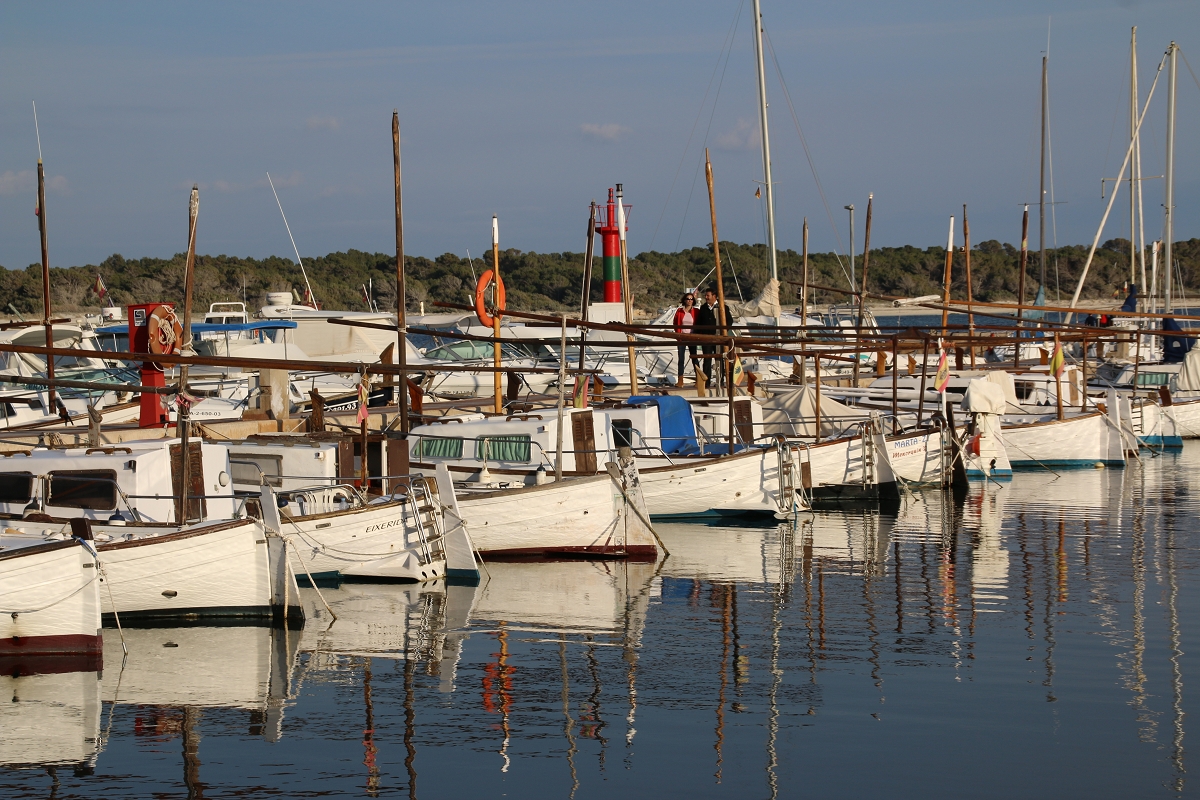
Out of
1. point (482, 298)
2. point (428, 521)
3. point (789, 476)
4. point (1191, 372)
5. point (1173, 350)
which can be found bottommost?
point (789, 476)

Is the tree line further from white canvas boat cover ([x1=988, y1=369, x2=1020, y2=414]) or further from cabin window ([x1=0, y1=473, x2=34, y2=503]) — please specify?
cabin window ([x1=0, y1=473, x2=34, y2=503])

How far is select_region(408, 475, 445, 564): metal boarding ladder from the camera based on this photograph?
59.4 feet

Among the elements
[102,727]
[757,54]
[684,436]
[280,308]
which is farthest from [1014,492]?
[280,308]

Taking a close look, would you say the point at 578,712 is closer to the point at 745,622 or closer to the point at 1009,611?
the point at 745,622

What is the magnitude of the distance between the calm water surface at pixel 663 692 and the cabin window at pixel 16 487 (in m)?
3.08

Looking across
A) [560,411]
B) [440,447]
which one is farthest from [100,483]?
[440,447]

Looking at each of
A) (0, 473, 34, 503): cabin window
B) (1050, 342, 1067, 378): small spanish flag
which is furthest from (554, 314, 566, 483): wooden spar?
(1050, 342, 1067, 378): small spanish flag

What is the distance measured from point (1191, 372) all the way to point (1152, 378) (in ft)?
8.54

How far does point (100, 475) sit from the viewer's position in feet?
55.7

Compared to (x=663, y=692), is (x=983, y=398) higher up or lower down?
higher up

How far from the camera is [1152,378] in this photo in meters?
45.0

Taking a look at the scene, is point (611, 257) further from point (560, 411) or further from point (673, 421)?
point (560, 411)

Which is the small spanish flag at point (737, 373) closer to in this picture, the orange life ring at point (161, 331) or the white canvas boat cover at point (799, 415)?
the white canvas boat cover at point (799, 415)

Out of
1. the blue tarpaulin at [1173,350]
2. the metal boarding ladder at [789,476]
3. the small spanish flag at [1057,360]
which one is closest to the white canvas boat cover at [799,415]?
the metal boarding ladder at [789,476]
